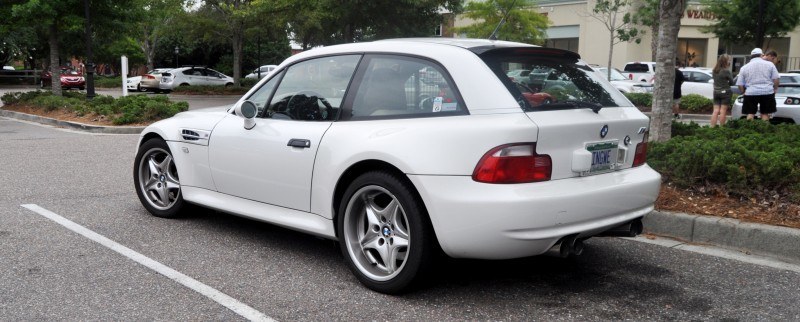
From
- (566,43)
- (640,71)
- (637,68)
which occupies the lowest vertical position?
(640,71)

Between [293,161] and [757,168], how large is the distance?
3.84 meters

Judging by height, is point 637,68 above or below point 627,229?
above

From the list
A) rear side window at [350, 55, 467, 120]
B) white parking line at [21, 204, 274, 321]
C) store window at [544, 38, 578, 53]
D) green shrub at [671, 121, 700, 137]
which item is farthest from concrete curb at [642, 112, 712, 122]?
store window at [544, 38, 578, 53]

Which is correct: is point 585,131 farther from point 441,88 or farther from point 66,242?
point 66,242

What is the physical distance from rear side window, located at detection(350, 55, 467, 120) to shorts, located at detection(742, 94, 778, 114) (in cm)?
963

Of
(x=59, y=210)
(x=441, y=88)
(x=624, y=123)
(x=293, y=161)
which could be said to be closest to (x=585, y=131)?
(x=624, y=123)

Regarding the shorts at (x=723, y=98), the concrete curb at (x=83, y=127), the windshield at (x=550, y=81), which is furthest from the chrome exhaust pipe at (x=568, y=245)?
the concrete curb at (x=83, y=127)

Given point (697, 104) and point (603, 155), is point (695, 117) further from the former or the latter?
point (603, 155)

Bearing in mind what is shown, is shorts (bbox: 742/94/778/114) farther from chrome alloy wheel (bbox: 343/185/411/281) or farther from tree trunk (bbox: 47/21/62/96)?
tree trunk (bbox: 47/21/62/96)

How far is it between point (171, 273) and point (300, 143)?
3.77ft

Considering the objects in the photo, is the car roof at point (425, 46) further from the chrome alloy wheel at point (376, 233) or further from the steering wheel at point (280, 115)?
the chrome alloy wheel at point (376, 233)

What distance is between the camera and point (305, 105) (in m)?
4.80

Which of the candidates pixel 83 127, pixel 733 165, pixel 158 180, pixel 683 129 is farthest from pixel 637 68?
pixel 158 180

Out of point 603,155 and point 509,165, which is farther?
point 603,155
